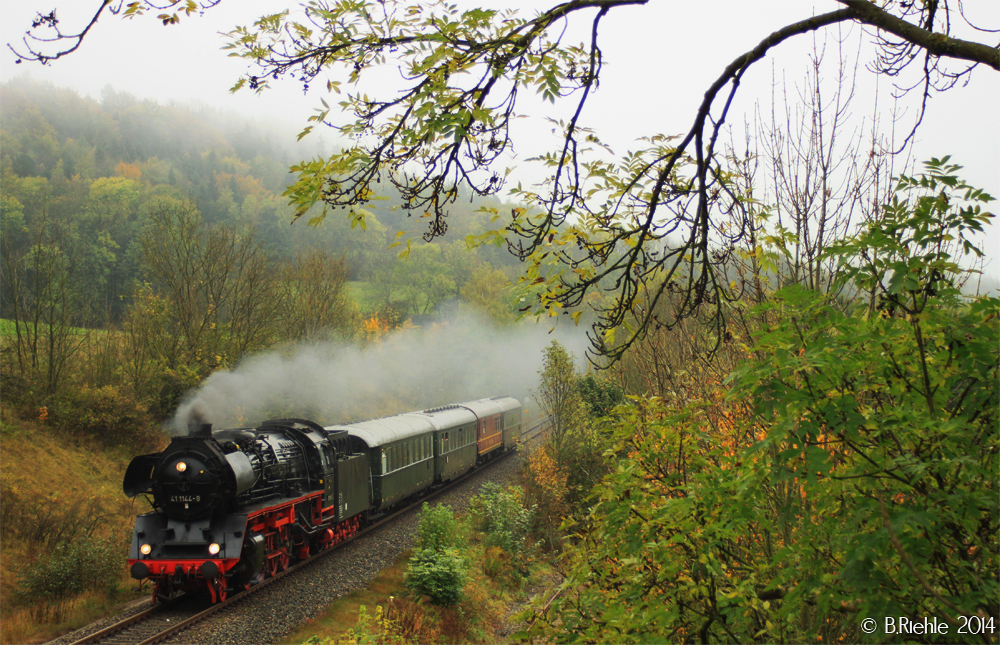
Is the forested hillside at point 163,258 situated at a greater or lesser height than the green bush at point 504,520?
greater

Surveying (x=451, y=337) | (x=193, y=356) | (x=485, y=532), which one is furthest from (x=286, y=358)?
(x=451, y=337)

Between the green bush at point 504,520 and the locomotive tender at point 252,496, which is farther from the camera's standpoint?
the green bush at point 504,520

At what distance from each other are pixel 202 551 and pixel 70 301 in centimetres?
1414

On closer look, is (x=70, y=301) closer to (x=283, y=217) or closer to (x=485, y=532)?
(x=485, y=532)

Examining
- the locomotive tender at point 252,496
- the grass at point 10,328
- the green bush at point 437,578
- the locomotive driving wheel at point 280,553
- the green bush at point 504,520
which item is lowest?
the green bush at point 504,520

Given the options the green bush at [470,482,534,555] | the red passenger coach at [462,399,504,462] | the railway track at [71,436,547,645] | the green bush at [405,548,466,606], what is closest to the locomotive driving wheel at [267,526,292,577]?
the railway track at [71,436,547,645]

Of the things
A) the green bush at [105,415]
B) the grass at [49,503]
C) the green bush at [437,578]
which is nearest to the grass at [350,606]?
the green bush at [437,578]

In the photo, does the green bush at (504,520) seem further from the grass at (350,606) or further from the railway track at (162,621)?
the railway track at (162,621)

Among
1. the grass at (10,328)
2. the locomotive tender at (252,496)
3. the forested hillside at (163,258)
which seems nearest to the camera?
the locomotive tender at (252,496)

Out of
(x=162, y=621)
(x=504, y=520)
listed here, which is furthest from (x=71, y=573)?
(x=504, y=520)

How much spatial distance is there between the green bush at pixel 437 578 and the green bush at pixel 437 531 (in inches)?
45.8

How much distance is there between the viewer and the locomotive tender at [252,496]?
9469mm

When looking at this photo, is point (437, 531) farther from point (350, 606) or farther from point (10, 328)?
point (10, 328)

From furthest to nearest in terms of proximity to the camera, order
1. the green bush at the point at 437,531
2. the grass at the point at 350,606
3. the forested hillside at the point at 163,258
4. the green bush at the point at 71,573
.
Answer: the forested hillside at the point at 163,258
the green bush at the point at 437,531
the green bush at the point at 71,573
the grass at the point at 350,606
